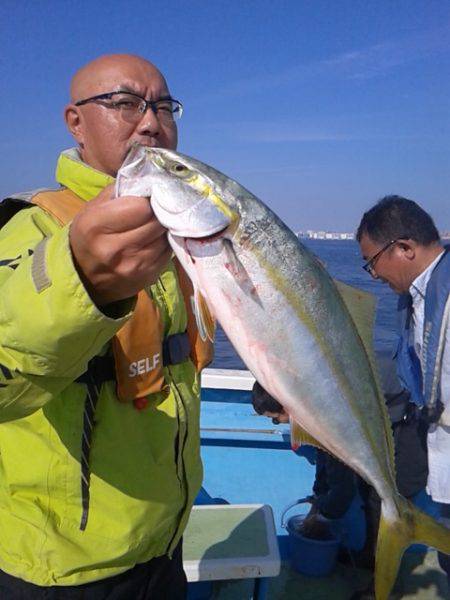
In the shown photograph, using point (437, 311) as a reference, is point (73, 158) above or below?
above

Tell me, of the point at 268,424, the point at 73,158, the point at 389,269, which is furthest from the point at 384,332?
the point at 73,158

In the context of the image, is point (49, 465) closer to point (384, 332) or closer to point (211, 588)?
point (211, 588)

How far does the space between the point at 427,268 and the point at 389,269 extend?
1.10 feet

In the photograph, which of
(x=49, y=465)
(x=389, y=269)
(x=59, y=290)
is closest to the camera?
(x=59, y=290)

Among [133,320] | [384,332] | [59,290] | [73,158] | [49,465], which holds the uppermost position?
[73,158]

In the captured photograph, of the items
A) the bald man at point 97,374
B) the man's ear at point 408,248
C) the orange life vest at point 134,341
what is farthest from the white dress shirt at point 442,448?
the orange life vest at point 134,341

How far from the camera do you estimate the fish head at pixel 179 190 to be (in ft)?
5.86

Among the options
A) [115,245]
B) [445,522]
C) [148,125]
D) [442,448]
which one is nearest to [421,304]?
[442,448]

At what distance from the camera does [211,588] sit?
14.2 feet

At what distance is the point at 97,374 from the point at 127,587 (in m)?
1.04

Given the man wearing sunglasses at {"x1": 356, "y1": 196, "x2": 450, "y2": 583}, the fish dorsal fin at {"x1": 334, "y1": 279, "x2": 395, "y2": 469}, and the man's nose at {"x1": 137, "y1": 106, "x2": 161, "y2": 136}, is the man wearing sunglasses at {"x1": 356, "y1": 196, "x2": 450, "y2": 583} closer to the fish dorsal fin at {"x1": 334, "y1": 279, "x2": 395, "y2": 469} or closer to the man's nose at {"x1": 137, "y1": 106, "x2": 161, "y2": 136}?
the fish dorsal fin at {"x1": 334, "y1": 279, "x2": 395, "y2": 469}

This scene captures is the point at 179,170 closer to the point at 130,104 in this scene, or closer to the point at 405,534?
the point at 130,104

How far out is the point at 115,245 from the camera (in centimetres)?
162

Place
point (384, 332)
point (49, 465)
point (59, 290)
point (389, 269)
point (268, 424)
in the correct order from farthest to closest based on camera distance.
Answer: point (384, 332) < point (268, 424) < point (389, 269) < point (49, 465) < point (59, 290)
